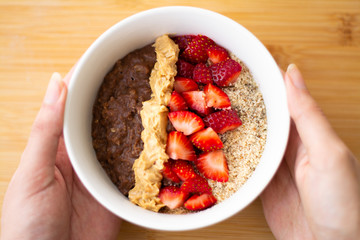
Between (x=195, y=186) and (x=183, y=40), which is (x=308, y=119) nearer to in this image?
(x=195, y=186)

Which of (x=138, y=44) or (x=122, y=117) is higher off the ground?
(x=138, y=44)

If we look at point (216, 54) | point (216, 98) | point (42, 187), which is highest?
point (216, 54)

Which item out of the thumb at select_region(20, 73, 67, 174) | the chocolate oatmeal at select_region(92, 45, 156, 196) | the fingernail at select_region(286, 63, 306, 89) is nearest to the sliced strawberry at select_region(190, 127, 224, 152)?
the chocolate oatmeal at select_region(92, 45, 156, 196)

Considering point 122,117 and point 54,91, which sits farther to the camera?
point 122,117

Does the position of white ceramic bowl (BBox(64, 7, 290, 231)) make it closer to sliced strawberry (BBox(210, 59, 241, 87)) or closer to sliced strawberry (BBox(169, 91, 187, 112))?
sliced strawberry (BBox(210, 59, 241, 87))

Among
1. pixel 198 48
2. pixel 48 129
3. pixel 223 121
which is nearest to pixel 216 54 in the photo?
pixel 198 48

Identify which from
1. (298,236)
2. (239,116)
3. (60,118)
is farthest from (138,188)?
(298,236)

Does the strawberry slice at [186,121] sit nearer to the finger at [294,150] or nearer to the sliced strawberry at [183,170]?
the sliced strawberry at [183,170]

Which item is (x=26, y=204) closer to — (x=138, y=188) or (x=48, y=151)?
Answer: (x=48, y=151)
